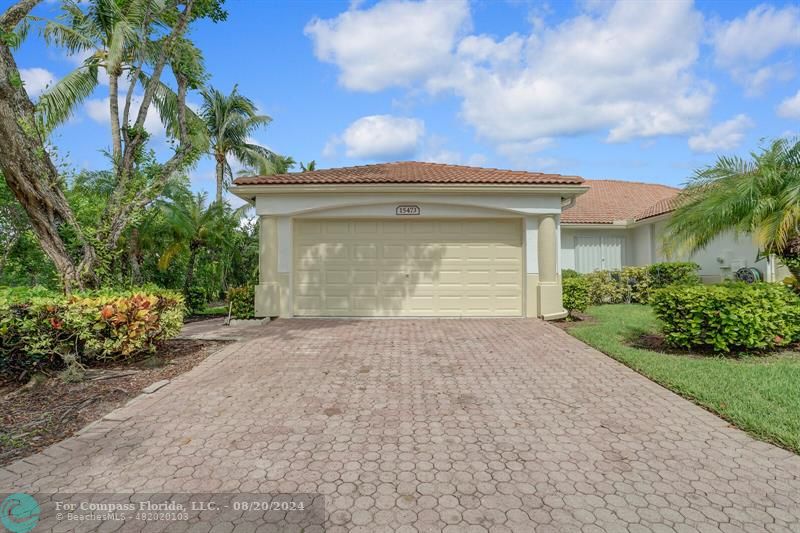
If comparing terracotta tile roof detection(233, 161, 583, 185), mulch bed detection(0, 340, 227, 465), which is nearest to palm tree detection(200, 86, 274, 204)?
terracotta tile roof detection(233, 161, 583, 185)

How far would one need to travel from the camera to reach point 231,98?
76.4 feet

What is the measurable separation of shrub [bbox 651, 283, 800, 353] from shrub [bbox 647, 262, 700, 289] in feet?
20.1

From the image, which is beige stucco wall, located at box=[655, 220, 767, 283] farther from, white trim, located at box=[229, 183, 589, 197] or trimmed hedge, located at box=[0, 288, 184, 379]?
trimmed hedge, located at box=[0, 288, 184, 379]

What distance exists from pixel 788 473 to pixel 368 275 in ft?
27.6

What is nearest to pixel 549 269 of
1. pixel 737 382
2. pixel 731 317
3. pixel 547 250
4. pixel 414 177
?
pixel 547 250

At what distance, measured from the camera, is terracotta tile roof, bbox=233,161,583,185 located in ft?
33.3

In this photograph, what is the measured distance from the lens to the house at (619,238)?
43.6 feet

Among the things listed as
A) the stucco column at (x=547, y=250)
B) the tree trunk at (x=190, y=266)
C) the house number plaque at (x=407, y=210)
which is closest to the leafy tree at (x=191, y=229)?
the tree trunk at (x=190, y=266)

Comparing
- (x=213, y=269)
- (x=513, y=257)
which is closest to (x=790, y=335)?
(x=513, y=257)

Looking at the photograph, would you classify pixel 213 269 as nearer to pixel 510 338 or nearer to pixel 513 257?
pixel 513 257

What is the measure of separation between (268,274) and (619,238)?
13.3 m

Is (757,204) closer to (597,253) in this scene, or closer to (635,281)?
(635,281)

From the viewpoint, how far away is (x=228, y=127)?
23000 mm

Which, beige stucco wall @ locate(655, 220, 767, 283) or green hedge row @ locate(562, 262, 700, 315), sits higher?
beige stucco wall @ locate(655, 220, 767, 283)
